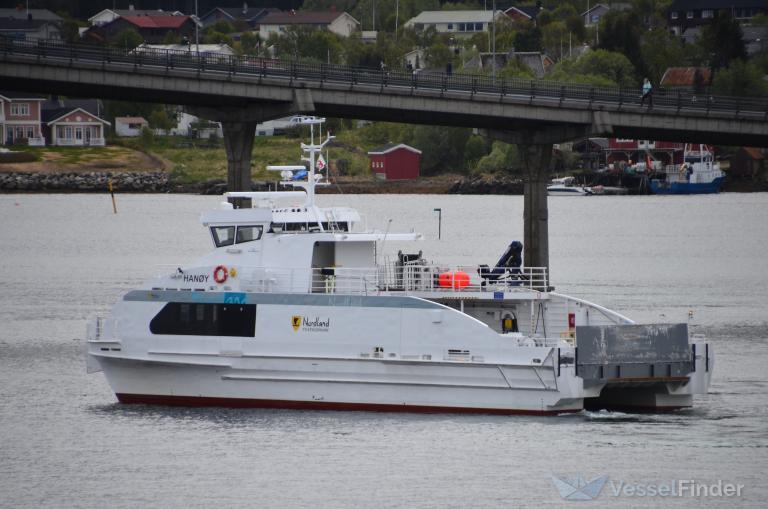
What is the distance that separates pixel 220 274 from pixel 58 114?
420ft

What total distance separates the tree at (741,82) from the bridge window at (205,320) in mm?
109137

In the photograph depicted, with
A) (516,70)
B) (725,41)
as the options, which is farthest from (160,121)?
(725,41)

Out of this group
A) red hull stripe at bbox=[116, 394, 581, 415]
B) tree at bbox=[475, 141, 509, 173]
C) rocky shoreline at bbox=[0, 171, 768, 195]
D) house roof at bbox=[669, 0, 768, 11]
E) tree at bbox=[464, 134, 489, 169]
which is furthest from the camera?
house roof at bbox=[669, 0, 768, 11]

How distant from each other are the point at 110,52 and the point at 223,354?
2899 cm

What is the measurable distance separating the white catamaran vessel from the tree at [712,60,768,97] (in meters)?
107

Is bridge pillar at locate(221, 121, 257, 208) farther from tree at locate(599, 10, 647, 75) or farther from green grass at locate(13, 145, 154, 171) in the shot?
tree at locate(599, 10, 647, 75)

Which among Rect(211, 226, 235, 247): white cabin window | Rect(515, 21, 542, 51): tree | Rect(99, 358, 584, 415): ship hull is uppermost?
Rect(515, 21, 542, 51): tree

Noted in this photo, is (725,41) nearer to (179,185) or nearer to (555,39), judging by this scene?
(555,39)

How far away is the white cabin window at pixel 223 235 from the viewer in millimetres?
38688

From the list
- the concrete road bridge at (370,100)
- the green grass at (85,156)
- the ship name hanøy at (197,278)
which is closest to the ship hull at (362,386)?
the ship name hanøy at (197,278)

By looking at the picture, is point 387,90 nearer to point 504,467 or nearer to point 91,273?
point 91,273

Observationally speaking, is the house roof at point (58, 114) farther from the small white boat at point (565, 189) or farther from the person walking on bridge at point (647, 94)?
the person walking on bridge at point (647, 94)

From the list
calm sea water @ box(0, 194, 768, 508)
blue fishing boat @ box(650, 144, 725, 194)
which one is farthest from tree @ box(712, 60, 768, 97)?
calm sea water @ box(0, 194, 768, 508)

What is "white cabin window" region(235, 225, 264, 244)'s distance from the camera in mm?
38562
